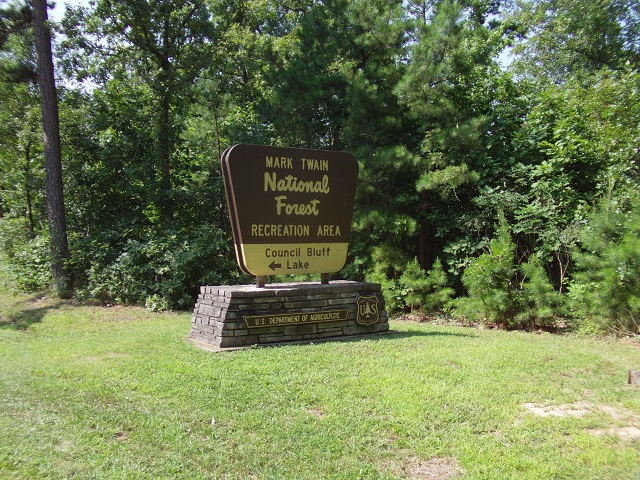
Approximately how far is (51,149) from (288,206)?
9.03m

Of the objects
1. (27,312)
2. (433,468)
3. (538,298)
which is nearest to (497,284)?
(538,298)

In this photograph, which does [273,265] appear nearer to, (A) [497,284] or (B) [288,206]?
(B) [288,206]

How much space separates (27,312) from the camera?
37.3 ft

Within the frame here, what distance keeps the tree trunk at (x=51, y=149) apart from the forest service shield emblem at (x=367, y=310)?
8952 millimetres

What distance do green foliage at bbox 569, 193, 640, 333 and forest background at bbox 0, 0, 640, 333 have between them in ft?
0.11

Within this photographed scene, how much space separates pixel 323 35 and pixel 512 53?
1102 cm

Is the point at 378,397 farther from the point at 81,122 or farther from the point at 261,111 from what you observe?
the point at 81,122

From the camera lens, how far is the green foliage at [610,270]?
796cm

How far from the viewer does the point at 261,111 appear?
13680mm

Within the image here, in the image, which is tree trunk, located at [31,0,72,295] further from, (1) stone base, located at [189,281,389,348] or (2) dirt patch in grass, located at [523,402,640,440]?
(2) dirt patch in grass, located at [523,402,640,440]

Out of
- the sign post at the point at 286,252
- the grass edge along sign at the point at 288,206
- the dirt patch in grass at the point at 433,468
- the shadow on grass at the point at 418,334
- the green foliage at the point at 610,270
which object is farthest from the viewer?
the green foliage at the point at 610,270

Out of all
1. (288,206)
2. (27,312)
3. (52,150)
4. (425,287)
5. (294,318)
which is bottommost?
(27,312)

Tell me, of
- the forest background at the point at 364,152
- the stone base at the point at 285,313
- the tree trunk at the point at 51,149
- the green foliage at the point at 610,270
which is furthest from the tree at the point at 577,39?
the tree trunk at the point at 51,149

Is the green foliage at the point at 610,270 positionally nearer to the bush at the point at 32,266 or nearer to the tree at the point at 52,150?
the tree at the point at 52,150
